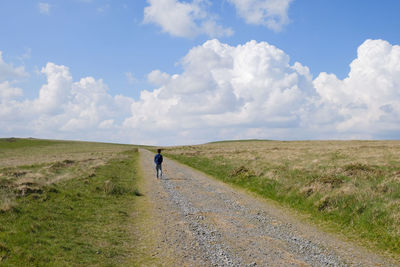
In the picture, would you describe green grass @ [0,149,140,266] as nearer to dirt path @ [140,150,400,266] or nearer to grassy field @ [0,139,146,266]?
grassy field @ [0,139,146,266]

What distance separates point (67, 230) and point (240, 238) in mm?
5990

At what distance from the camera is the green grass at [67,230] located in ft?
26.0

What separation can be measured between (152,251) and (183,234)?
67.0 inches

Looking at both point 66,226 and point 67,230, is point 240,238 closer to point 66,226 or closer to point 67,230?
point 67,230

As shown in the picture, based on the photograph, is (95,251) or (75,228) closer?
(95,251)

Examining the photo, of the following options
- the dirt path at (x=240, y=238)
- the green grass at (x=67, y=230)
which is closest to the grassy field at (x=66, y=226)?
the green grass at (x=67, y=230)

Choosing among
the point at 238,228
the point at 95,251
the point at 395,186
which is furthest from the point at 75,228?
the point at 395,186

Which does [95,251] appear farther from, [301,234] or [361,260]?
[361,260]

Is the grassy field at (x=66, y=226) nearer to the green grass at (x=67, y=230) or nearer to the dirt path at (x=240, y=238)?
the green grass at (x=67, y=230)

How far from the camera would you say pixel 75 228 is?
10586mm

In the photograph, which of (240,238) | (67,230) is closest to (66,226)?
(67,230)

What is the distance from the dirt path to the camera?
26.3 ft

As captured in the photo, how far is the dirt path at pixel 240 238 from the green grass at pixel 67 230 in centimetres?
125

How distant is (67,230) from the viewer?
10.3 metres
